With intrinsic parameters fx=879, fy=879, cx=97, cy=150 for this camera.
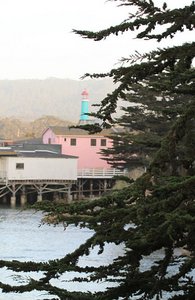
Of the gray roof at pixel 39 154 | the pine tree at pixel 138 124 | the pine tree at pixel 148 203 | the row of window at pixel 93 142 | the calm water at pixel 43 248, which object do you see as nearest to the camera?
the pine tree at pixel 148 203

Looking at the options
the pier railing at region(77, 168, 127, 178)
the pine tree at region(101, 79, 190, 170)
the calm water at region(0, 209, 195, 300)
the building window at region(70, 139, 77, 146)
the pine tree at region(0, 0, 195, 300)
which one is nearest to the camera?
the pine tree at region(0, 0, 195, 300)

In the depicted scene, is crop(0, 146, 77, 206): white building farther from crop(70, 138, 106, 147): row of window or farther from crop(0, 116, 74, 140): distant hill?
crop(0, 116, 74, 140): distant hill

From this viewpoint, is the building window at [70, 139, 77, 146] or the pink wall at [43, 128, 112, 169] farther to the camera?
the building window at [70, 139, 77, 146]

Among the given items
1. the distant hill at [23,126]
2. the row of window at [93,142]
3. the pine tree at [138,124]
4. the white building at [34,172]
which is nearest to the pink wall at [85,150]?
the row of window at [93,142]

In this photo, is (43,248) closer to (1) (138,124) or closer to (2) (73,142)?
(1) (138,124)

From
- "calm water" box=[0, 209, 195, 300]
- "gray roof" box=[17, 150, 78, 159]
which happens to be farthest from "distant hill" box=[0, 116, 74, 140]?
"calm water" box=[0, 209, 195, 300]

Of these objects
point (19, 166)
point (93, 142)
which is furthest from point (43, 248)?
point (93, 142)

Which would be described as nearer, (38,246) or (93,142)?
(38,246)

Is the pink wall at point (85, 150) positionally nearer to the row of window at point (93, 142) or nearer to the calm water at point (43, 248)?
the row of window at point (93, 142)

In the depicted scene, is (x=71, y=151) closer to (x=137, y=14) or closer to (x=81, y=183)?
(x=81, y=183)

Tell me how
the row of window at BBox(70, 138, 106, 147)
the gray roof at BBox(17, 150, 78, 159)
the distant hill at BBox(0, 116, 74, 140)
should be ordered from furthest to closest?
the distant hill at BBox(0, 116, 74, 140) < the row of window at BBox(70, 138, 106, 147) < the gray roof at BBox(17, 150, 78, 159)

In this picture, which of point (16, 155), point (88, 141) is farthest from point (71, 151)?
point (16, 155)

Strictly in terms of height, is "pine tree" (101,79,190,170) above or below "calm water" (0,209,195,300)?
above

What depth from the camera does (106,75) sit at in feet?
18.4
